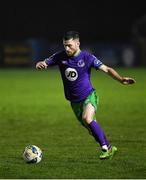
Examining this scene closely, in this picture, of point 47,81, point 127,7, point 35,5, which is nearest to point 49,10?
point 35,5

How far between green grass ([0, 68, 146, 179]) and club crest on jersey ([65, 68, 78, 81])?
4.03 feet

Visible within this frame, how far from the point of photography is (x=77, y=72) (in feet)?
32.6

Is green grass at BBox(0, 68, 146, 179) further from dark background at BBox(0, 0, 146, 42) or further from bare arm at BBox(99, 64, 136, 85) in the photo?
dark background at BBox(0, 0, 146, 42)

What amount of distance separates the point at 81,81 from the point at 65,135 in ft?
10.6

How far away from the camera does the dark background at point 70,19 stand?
167 feet

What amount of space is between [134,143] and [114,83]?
1832 centimetres

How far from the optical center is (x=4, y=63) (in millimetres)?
44500

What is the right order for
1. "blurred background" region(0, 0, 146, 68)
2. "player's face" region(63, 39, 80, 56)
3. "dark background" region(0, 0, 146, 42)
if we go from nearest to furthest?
"player's face" region(63, 39, 80, 56), "blurred background" region(0, 0, 146, 68), "dark background" region(0, 0, 146, 42)

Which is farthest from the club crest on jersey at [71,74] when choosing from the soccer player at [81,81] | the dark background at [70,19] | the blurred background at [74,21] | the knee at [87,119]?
the dark background at [70,19]

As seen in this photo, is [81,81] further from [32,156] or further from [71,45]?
[32,156]

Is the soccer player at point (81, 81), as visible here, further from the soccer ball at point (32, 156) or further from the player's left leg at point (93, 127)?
the soccer ball at point (32, 156)

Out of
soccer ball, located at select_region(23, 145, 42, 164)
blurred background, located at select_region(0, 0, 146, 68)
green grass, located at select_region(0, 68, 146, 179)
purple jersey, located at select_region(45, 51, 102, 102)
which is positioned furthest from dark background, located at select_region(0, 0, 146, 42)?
soccer ball, located at select_region(23, 145, 42, 164)

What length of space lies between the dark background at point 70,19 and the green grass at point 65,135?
25888 millimetres

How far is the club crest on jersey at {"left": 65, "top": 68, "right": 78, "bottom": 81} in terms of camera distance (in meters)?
9.94
